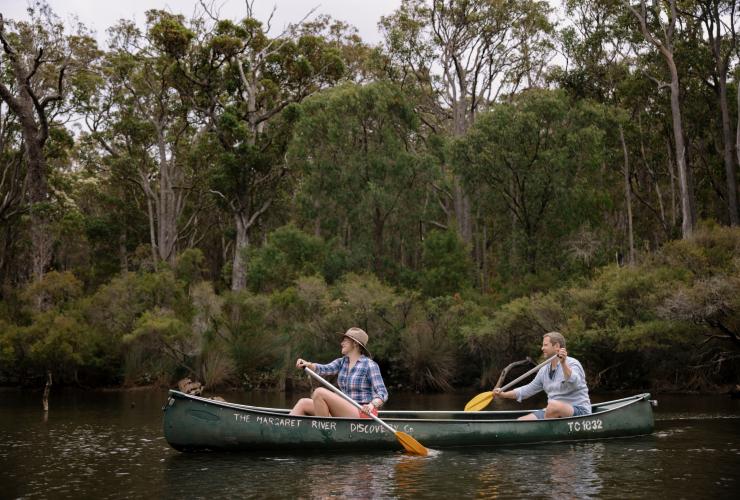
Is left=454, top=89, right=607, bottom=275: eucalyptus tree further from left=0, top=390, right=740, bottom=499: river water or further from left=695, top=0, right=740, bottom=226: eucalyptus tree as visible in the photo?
left=0, top=390, right=740, bottom=499: river water

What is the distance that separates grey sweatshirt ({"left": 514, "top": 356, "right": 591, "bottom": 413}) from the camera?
13.4 meters

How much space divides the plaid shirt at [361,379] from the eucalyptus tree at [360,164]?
23836 millimetres

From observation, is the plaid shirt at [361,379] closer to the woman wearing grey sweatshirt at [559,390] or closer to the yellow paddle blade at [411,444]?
the yellow paddle blade at [411,444]

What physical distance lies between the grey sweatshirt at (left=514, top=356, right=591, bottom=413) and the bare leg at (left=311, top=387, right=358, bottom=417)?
259 centimetres

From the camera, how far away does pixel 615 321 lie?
25.0 meters

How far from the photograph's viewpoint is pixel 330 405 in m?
13.0

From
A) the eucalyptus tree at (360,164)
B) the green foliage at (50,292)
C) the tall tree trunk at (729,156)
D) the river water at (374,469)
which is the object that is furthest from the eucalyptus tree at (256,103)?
the river water at (374,469)

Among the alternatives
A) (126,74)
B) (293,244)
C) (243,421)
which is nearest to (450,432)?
(243,421)

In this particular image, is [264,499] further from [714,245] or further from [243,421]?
[714,245]

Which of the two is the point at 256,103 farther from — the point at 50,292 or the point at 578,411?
the point at 578,411

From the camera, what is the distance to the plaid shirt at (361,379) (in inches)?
499

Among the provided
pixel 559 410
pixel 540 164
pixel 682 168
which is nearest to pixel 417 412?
pixel 559 410

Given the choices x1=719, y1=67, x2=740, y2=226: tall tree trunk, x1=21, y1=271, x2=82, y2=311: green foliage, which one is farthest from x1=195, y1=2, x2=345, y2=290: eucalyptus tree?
→ x1=719, y1=67, x2=740, y2=226: tall tree trunk

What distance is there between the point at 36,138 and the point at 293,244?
37.4ft
